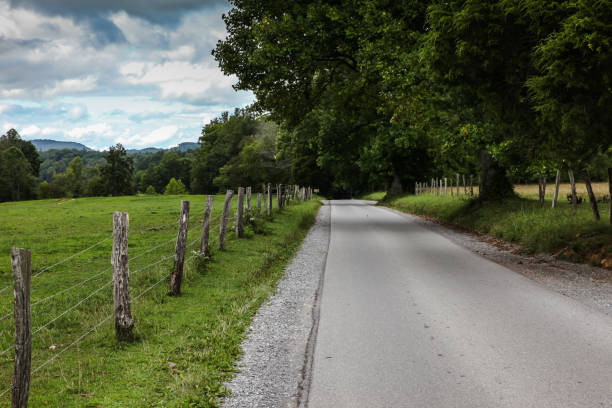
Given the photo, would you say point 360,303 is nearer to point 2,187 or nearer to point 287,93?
point 287,93

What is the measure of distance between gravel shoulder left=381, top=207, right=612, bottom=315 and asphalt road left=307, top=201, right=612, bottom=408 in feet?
1.24

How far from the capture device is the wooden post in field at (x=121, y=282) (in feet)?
19.0

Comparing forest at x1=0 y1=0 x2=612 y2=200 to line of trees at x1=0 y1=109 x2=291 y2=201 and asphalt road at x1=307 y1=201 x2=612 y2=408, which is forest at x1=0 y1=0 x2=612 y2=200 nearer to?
asphalt road at x1=307 y1=201 x2=612 y2=408

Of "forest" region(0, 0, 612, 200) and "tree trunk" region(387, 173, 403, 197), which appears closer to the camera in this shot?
"forest" region(0, 0, 612, 200)

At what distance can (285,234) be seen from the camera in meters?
16.5

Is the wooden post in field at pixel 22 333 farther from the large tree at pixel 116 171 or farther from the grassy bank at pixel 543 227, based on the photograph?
the large tree at pixel 116 171

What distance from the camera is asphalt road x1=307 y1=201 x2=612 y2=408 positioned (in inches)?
164

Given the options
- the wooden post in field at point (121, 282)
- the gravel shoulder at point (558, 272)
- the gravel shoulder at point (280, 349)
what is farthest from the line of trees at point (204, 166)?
the wooden post in field at point (121, 282)

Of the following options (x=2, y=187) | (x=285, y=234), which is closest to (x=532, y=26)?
(x=285, y=234)

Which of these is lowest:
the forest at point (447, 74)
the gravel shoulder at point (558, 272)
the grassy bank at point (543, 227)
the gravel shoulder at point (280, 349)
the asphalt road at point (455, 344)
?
the gravel shoulder at point (558, 272)

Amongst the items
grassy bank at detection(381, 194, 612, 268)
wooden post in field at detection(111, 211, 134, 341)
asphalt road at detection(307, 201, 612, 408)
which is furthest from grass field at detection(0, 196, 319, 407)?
grassy bank at detection(381, 194, 612, 268)

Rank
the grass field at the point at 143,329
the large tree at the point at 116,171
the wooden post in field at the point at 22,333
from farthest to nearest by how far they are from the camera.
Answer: the large tree at the point at 116,171
the grass field at the point at 143,329
the wooden post in field at the point at 22,333

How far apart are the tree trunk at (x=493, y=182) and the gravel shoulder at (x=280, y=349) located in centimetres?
1403

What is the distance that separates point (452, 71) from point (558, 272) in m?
4.80
